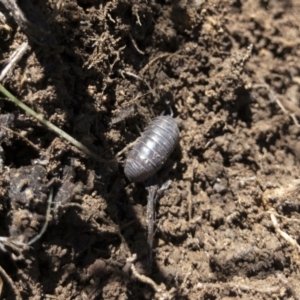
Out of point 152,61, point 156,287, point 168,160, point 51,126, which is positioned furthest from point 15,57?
point 156,287

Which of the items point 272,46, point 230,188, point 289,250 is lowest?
point 289,250

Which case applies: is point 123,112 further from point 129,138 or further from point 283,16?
point 283,16

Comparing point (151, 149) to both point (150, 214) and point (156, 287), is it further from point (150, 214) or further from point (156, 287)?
point (156, 287)

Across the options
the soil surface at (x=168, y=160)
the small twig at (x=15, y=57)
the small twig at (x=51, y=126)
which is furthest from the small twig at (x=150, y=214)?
the small twig at (x=15, y=57)

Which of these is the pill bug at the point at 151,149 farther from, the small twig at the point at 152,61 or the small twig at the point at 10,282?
the small twig at the point at 10,282

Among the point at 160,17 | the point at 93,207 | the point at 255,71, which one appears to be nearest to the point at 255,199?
the point at 255,71

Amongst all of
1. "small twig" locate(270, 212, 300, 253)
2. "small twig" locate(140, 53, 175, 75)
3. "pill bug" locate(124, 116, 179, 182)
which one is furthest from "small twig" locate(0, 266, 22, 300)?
"small twig" locate(270, 212, 300, 253)
